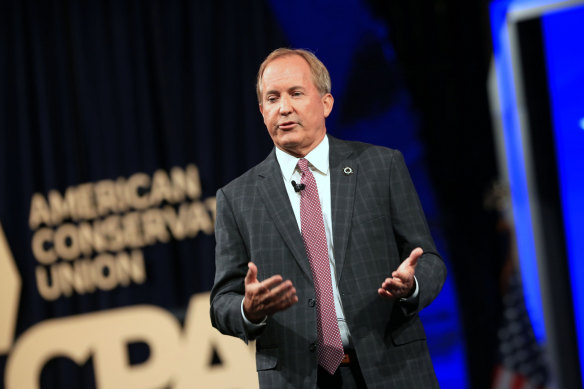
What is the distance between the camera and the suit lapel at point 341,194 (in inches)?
61.2

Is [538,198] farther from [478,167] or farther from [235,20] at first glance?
[235,20]

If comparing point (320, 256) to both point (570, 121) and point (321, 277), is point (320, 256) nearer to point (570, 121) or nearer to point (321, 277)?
point (321, 277)

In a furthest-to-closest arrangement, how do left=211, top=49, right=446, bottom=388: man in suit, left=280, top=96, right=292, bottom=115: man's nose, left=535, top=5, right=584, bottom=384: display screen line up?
1. left=535, top=5, right=584, bottom=384: display screen
2. left=280, top=96, right=292, bottom=115: man's nose
3. left=211, top=49, right=446, bottom=388: man in suit

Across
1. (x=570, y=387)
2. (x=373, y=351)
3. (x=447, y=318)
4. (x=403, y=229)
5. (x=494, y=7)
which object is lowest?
(x=570, y=387)

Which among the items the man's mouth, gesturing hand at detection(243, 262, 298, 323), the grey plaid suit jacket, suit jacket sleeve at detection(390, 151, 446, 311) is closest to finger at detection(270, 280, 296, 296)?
gesturing hand at detection(243, 262, 298, 323)

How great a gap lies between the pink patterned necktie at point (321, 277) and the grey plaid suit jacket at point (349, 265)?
24 mm

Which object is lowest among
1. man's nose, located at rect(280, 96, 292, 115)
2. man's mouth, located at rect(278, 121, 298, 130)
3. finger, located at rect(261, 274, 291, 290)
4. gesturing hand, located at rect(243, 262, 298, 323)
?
gesturing hand, located at rect(243, 262, 298, 323)

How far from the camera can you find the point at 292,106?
1.67 metres

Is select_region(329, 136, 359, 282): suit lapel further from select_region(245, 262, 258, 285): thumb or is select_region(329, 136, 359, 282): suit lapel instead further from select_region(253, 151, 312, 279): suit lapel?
select_region(245, 262, 258, 285): thumb

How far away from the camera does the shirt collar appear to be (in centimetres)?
168

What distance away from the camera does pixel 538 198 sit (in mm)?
3197

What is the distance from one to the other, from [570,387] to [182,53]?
2749mm

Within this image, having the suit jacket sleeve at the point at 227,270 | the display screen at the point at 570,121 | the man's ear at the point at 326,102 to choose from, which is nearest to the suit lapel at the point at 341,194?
the man's ear at the point at 326,102

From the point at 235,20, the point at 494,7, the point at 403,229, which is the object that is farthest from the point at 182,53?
the point at 403,229
